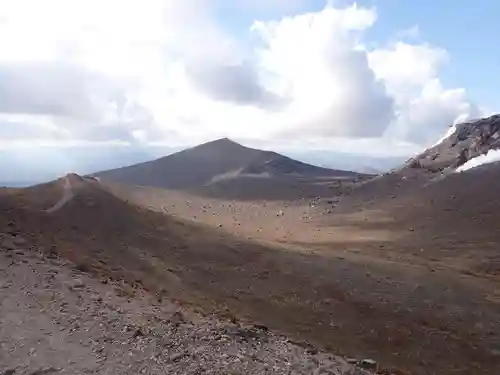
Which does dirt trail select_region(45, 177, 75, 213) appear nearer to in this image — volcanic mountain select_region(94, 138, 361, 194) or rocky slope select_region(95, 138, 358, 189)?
volcanic mountain select_region(94, 138, 361, 194)

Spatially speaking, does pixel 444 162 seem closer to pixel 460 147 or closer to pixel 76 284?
pixel 460 147

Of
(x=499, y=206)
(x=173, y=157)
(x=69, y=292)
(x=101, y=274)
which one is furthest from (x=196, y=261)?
(x=173, y=157)

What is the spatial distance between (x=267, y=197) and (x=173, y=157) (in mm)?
75711

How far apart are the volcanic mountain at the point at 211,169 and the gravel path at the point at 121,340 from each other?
105532mm

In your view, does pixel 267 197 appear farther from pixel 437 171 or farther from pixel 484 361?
pixel 484 361

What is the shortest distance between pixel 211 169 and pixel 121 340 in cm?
13539

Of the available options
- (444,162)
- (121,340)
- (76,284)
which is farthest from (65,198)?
(444,162)

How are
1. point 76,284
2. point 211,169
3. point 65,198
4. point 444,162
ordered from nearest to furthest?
1. point 76,284
2. point 65,198
3. point 444,162
4. point 211,169

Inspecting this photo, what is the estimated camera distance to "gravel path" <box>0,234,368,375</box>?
11023mm

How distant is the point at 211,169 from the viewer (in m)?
147

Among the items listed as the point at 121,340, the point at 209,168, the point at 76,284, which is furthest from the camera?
the point at 209,168

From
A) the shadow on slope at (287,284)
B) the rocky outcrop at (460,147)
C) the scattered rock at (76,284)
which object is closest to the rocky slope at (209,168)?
the rocky outcrop at (460,147)

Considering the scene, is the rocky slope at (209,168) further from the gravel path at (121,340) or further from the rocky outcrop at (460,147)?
the gravel path at (121,340)

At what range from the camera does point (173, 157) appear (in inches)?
6531
